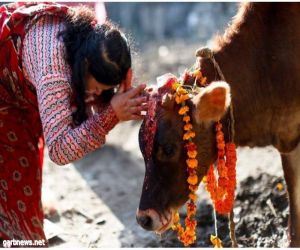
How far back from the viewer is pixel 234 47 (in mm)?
3895

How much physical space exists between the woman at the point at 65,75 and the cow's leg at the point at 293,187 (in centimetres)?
124

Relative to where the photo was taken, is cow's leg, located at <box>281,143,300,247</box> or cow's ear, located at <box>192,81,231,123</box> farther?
cow's leg, located at <box>281,143,300,247</box>

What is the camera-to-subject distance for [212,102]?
3.36 meters

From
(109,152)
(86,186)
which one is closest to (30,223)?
(86,186)

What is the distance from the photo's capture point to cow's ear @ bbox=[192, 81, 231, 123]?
10.8 ft

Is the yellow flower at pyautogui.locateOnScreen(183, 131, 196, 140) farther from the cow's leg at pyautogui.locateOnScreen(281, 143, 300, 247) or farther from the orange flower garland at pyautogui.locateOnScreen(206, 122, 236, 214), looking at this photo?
the cow's leg at pyautogui.locateOnScreen(281, 143, 300, 247)

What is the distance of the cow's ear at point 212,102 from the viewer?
10.8 feet

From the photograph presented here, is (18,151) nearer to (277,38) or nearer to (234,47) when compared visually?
(234,47)

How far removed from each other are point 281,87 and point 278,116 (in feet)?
0.61

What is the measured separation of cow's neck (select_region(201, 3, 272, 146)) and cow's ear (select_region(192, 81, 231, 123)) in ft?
1.30

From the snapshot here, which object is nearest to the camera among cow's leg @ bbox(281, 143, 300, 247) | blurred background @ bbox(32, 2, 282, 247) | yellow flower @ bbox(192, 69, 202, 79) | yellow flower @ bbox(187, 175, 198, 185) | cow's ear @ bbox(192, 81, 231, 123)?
cow's ear @ bbox(192, 81, 231, 123)

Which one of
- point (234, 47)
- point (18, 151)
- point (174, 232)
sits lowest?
point (174, 232)

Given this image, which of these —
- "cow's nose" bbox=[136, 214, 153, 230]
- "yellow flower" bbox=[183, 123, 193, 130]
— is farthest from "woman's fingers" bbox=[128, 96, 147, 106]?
"cow's nose" bbox=[136, 214, 153, 230]

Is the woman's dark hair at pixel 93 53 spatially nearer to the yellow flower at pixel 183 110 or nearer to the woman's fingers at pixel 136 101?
the woman's fingers at pixel 136 101
